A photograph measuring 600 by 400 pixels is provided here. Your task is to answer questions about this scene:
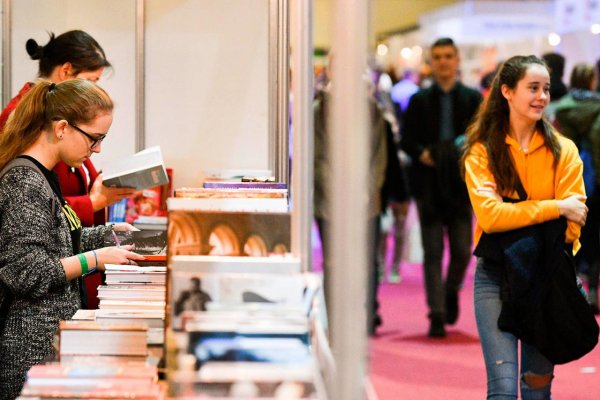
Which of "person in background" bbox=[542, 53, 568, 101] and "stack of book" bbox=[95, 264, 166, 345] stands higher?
"person in background" bbox=[542, 53, 568, 101]

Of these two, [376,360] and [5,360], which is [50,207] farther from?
[376,360]

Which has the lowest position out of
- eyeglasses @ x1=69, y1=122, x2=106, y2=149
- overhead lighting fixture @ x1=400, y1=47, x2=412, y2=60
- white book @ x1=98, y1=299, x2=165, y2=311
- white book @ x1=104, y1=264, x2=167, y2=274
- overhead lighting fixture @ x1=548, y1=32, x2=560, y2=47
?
white book @ x1=98, y1=299, x2=165, y2=311

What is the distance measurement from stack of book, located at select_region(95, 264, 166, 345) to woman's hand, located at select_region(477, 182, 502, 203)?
1221 millimetres

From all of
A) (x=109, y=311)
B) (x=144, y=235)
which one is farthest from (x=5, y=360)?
(x=144, y=235)

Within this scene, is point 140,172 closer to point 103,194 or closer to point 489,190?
point 103,194

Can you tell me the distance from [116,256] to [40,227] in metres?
0.25

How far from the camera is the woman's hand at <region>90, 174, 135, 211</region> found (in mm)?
3740

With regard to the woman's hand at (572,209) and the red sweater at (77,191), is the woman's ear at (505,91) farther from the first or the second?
the red sweater at (77,191)

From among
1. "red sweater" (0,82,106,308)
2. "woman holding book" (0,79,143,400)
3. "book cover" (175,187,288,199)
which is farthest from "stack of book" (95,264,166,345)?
"red sweater" (0,82,106,308)

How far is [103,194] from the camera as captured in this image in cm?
376

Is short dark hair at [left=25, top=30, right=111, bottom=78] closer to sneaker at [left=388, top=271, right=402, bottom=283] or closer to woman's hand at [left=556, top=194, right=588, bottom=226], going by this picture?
woman's hand at [left=556, top=194, right=588, bottom=226]

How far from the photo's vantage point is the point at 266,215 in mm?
1971

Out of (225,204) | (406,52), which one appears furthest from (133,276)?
(406,52)

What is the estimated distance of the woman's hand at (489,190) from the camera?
11.1ft
